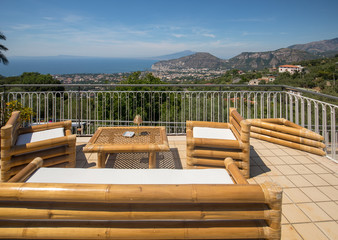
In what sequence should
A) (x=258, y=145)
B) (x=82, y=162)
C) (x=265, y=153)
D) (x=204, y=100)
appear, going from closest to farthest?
(x=82, y=162), (x=265, y=153), (x=258, y=145), (x=204, y=100)

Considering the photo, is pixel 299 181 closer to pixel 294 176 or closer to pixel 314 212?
pixel 294 176

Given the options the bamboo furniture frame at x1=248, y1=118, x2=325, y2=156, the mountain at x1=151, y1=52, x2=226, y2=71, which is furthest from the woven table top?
the mountain at x1=151, y1=52, x2=226, y2=71

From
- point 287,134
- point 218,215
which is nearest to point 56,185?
point 218,215

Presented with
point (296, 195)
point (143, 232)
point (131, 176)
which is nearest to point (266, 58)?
point (296, 195)

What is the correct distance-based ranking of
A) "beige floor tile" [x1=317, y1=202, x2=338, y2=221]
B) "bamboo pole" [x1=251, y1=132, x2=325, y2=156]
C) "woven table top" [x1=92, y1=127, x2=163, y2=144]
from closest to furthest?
"beige floor tile" [x1=317, y1=202, x2=338, y2=221], "woven table top" [x1=92, y1=127, x2=163, y2=144], "bamboo pole" [x1=251, y1=132, x2=325, y2=156]

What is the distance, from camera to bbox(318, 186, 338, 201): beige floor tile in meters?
2.50

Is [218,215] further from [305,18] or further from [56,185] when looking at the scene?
[305,18]

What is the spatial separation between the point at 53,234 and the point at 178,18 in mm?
55941

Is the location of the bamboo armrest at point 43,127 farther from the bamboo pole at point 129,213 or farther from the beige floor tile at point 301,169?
the beige floor tile at point 301,169

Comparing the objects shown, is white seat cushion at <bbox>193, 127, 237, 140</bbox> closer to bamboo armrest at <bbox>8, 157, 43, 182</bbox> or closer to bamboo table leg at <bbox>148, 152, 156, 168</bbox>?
bamboo table leg at <bbox>148, 152, 156, 168</bbox>

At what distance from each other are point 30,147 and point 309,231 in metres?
2.96

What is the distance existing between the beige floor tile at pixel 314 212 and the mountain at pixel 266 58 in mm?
43014

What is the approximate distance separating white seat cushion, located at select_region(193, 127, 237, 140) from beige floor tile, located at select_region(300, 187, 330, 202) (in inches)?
40.7

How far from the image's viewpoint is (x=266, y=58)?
4616cm
